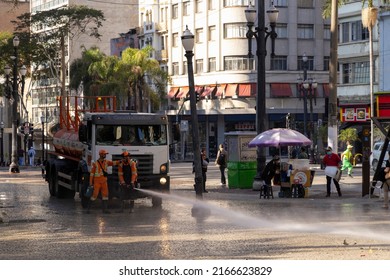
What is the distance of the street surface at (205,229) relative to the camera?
55.1ft

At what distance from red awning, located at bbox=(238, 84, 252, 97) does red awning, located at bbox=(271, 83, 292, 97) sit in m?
2.08

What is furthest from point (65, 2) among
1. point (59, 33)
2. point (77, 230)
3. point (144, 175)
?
point (77, 230)

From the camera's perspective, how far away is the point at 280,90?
87.9m

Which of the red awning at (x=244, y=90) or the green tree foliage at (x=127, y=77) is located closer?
the green tree foliage at (x=127, y=77)

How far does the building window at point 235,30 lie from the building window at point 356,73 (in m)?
17.9

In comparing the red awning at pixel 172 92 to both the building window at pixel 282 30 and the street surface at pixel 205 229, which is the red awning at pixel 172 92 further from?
the street surface at pixel 205 229

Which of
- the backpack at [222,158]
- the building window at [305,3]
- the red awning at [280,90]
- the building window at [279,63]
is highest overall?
the building window at [305,3]

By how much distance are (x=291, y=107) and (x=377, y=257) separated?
7311cm

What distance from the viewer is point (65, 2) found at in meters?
113

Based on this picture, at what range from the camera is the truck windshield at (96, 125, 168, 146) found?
95.6ft

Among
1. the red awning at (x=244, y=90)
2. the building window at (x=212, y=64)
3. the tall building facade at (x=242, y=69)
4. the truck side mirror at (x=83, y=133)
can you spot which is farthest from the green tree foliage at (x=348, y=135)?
the truck side mirror at (x=83, y=133)

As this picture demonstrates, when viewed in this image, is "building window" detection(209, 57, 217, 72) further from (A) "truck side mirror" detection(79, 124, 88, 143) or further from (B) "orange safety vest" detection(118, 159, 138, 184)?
(B) "orange safety vest" detection(118, 159, 138, 184)

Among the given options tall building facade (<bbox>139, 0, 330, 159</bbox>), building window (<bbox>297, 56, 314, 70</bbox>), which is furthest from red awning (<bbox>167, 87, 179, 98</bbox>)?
building window (<bbox>297, 56, 314, 70</bbox>)

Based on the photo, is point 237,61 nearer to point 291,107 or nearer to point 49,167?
point 291,107
